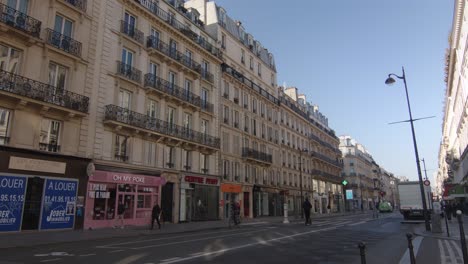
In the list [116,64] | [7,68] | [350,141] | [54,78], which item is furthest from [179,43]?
[350,141]

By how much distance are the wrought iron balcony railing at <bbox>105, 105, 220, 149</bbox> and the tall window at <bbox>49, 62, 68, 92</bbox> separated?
3.12 m

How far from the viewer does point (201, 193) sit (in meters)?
30.5

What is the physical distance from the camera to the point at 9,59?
1758cm

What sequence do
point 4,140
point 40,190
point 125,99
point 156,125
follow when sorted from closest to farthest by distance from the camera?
point 4,140 → point 40,190 → point 125,99 → point 156,125

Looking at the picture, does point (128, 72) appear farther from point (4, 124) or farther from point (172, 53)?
point (4, 124)

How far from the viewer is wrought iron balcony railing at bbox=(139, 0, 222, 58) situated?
27375 millimetres

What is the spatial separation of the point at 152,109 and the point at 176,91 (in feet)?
9.96

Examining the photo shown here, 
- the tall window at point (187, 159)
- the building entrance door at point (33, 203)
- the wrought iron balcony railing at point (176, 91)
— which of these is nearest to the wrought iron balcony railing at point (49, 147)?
the building entrance door at point (33, 203)

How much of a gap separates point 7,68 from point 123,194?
9666 mm

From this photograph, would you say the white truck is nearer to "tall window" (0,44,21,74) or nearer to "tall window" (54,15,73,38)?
"tall window" (54,15,73,38)

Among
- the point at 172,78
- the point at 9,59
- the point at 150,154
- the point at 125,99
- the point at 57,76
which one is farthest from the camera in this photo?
the point at 172,78

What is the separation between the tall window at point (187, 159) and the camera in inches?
1142

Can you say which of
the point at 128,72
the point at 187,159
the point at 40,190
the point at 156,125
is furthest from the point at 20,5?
the point at 187,159

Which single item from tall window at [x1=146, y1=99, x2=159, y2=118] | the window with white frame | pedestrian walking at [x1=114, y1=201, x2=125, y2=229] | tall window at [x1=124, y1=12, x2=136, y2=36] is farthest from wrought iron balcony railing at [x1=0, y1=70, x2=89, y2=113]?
the window with white frame
